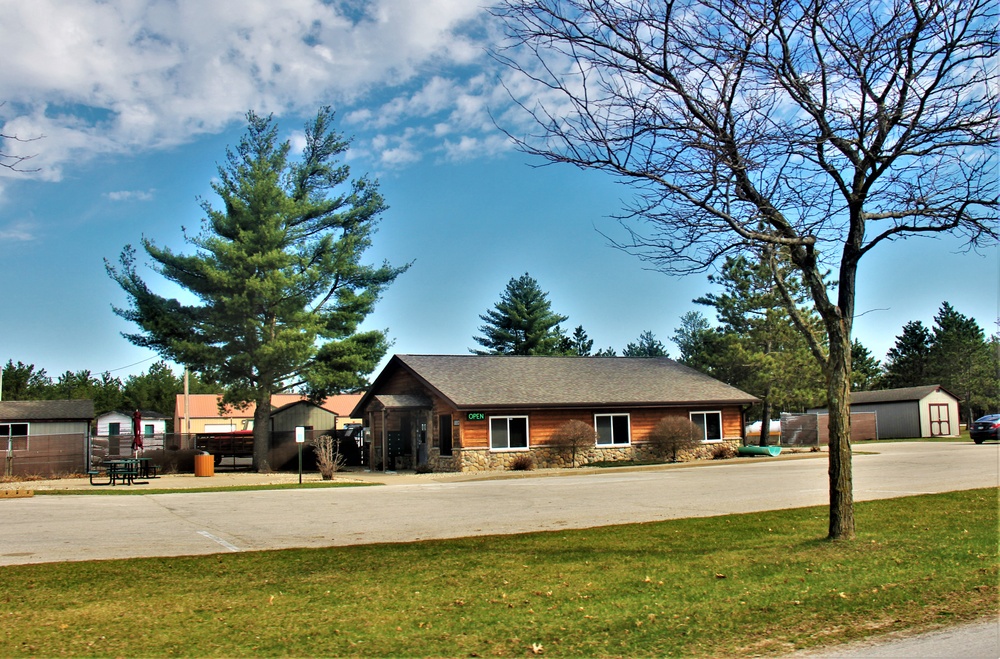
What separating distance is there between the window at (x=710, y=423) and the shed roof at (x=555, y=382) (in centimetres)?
83

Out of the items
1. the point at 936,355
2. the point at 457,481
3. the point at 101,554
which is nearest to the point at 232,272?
→ the point at 457,481

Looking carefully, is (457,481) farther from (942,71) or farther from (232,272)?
(942,71)

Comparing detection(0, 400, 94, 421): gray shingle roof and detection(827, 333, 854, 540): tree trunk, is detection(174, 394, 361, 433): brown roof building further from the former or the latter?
detection(827, 333, 854, 540): tree trunk

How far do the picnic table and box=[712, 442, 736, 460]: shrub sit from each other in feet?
74.3

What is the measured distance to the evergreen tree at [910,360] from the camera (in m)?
77.5

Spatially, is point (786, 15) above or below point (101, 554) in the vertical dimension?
above

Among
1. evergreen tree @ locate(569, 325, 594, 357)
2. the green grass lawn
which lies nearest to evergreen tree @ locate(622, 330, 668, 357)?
evergreen tree @ locate(569, 325, 594, 357)

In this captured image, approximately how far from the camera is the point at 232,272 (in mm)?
33531

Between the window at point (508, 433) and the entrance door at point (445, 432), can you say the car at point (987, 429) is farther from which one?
the entrance door at point (445, 432)

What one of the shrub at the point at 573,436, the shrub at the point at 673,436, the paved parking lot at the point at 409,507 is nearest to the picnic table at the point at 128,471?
the paved parking lot at the point at 409,507

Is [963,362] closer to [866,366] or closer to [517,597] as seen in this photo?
[866,366]

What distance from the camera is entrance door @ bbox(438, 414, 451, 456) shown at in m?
32.0

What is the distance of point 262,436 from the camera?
117 ft

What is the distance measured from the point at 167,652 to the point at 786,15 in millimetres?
9399
